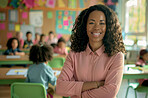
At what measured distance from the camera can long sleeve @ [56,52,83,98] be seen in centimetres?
122

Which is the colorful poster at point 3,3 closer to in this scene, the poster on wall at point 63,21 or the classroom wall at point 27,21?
the classroom wall at point 27,21

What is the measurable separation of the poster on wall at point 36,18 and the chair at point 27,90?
609 cm

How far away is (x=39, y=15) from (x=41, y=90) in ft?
20.4

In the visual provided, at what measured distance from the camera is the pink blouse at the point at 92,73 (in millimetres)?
1209

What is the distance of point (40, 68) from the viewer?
7.37 ft

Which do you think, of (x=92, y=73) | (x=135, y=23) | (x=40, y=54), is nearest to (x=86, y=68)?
(x=92, y=73)

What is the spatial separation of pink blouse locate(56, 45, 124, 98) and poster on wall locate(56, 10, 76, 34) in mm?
6530

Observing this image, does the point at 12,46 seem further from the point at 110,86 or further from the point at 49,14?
the point at 110,86

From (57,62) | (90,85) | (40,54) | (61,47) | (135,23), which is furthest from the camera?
(135,23)

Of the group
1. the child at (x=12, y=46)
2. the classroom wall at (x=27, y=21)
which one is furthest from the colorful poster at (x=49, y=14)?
the child at (x=12, y=46)

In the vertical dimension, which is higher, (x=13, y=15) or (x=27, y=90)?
(x=13, y=15)

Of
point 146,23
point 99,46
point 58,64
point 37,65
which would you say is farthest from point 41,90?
point 146,23

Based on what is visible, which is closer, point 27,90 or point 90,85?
point 90,85

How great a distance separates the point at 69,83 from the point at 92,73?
0.16m
